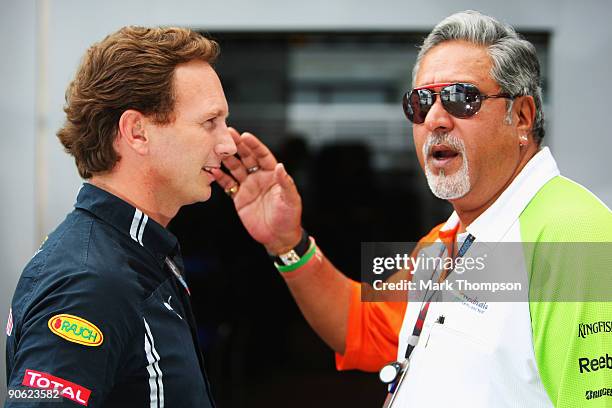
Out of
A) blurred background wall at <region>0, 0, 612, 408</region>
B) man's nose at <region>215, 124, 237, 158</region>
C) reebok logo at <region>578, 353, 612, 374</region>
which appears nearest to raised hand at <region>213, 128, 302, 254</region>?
man's nose at <region>215, 124, 237, 158</region>

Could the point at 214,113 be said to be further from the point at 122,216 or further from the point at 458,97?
the point at 458,97

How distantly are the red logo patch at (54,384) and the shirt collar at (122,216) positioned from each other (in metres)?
0.44

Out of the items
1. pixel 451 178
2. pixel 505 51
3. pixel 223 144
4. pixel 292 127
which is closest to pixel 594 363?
pixel 451 178

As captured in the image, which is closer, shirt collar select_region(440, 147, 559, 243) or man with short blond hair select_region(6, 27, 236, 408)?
man with short blond hair select_region(6, 27, 236, 408)

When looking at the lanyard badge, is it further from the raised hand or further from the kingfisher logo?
the kingfisher logo

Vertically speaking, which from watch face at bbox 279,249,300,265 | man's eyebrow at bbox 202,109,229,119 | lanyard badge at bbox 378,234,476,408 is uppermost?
man's eyebrow at bbox 202,109,229,119

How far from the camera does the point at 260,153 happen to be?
2705mm

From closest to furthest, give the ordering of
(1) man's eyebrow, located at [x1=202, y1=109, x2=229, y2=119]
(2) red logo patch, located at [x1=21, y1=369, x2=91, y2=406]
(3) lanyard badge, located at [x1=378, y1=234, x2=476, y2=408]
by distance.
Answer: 1. (2) red logo patch, located at [x1=21, y1=369, x2=91, y2=406]
2. (1) man's eyebrow, located at [x1=202, y1=109, x2=229, y2=119]
3. (3) lanyard badge, located at [x1=378, y1=234, x2=476, y2=408]

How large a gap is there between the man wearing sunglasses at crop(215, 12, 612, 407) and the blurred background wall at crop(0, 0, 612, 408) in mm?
1376

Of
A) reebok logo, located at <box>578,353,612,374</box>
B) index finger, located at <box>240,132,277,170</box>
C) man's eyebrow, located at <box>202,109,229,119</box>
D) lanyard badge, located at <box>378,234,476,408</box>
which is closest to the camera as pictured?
reebok logo, located at <box>578,353,612,374</box>

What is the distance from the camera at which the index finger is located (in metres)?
2.65

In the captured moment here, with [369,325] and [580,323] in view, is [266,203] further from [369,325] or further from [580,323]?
[580,323]

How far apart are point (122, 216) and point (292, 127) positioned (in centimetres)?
242

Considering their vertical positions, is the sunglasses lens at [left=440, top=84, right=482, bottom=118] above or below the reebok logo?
above
